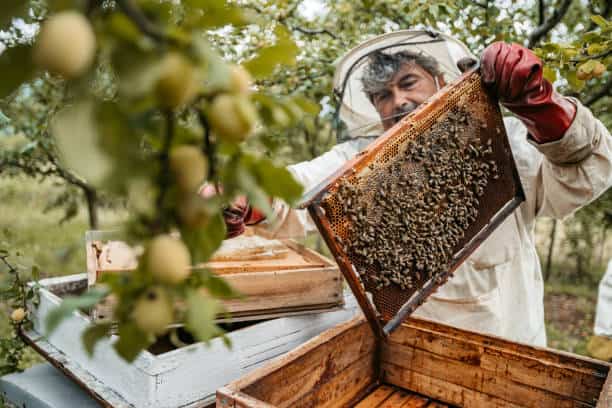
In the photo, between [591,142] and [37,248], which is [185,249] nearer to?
[591,142]

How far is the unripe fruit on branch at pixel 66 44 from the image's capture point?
1.20ft

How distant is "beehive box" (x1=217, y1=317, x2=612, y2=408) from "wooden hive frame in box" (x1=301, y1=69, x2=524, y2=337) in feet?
0.78

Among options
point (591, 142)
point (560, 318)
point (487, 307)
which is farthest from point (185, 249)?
point (560, 318)

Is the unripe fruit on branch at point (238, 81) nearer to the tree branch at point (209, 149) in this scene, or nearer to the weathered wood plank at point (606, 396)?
the tree branch at point (209, 149)

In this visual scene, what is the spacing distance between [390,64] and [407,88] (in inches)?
6.7


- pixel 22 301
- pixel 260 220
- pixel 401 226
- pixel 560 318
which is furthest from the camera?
pixel 560 318

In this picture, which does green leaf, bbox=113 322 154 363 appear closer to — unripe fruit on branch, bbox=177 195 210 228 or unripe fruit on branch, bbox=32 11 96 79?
unripe fruit on branch, bbox=177 195 210 228

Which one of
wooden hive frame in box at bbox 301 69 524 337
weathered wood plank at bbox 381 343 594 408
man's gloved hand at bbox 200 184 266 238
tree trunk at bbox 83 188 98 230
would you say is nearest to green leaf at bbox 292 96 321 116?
wooden hive frame in box at bbox 301 69 524 337

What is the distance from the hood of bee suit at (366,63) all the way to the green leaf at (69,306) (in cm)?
231

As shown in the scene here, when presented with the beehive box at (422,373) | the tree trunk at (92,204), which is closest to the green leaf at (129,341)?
the beehive box at (422,373)

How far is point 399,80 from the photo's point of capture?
8.61 feet

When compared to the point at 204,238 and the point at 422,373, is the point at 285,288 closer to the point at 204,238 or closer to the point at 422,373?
the point at 422,373

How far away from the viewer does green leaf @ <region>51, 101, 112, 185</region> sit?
1.20 ft

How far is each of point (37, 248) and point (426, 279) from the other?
8.00m
